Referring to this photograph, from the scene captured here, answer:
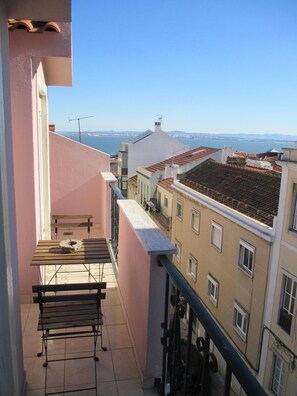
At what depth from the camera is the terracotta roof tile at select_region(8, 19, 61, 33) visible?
11.3 ft

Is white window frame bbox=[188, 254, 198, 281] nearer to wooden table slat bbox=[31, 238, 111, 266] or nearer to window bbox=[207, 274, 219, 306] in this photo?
window bbox=[207, 274, 219, 306]

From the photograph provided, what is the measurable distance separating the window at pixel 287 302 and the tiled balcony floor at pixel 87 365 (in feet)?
30.7

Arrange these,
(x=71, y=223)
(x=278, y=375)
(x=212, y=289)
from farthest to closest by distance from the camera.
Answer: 1. (x=212, y=289)
2. (x=278, y=375)
3. (x=71, y=223)

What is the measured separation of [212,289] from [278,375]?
4.99 meters

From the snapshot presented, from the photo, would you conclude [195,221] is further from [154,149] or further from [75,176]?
[154,149]

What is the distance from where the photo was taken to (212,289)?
638 inches

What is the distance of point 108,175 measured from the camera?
662 centimetres

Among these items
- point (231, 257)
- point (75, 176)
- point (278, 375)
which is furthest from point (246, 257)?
point (75, 176)

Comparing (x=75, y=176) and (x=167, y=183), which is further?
(x=167, y=183)

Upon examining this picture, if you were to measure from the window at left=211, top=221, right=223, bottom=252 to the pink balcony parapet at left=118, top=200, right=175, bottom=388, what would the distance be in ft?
39.6

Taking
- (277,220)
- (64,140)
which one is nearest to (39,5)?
(64,140)

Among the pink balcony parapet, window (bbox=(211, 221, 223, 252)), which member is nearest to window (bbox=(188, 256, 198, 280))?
window (bbox=(211, 221, 223, 252))

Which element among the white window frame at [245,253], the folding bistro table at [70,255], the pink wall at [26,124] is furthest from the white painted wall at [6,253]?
the white window frame at [245,253]

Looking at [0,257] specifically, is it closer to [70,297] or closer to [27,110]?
[70,297]
